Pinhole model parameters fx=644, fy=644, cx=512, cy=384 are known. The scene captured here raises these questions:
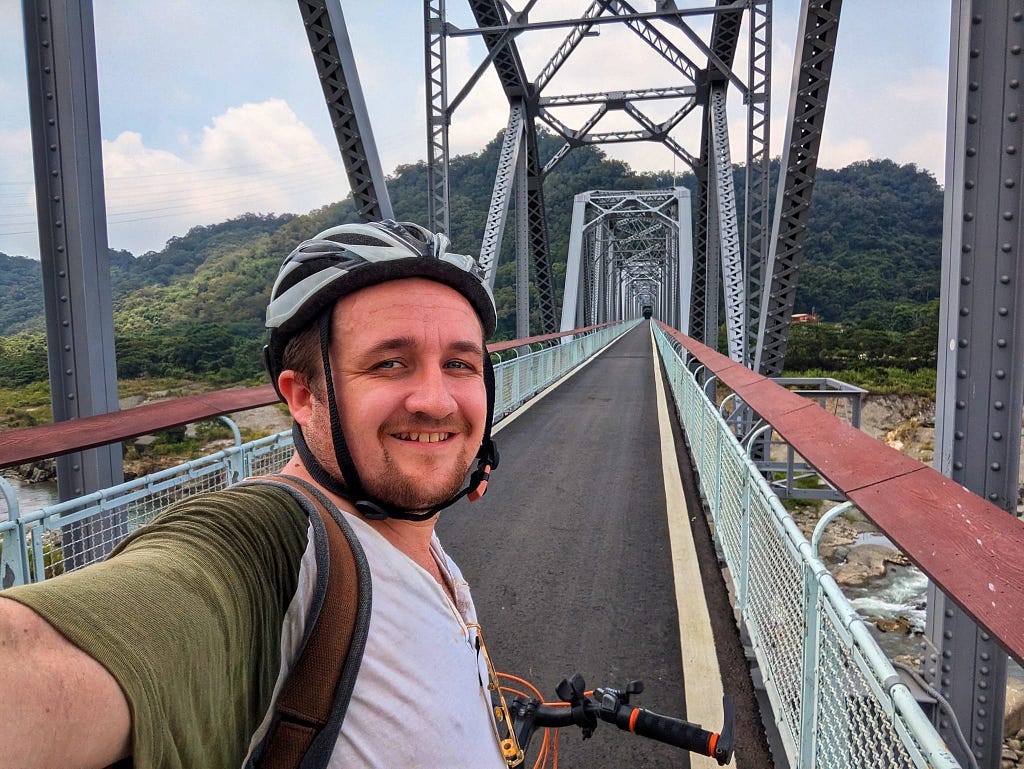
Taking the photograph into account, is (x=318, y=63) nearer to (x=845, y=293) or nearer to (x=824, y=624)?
(x=824, y=624)

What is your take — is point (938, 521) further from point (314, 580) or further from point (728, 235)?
point (728, 235)

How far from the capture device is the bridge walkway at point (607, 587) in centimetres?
280

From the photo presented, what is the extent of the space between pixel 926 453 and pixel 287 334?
34.9 metres

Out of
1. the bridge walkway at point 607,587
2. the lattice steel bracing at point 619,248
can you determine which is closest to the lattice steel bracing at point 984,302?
the bridge walkway at point 607,587

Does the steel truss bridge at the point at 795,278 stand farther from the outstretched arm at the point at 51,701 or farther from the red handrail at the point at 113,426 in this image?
the outstretched arm at the point at 51,701

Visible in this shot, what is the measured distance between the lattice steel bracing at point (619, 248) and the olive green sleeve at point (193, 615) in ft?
89.5

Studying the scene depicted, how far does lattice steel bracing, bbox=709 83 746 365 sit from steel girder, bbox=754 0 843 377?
330 centimetres

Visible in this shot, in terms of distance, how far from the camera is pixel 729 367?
14.4 ft

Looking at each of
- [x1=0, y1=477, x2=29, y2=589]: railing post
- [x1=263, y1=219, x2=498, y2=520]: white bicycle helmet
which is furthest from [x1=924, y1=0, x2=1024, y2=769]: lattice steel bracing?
[x1=0, y1=477, x2=29, y2=589]: railing post

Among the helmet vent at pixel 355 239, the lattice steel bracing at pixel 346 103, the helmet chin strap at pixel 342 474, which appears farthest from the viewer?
the lattice steel bracing at pixel 346 103

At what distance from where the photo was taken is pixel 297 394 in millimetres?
1184

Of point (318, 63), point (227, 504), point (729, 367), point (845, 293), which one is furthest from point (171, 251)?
point (845, 293)

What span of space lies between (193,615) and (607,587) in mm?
3519

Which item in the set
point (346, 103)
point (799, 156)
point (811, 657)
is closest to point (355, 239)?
point (811, 657)
